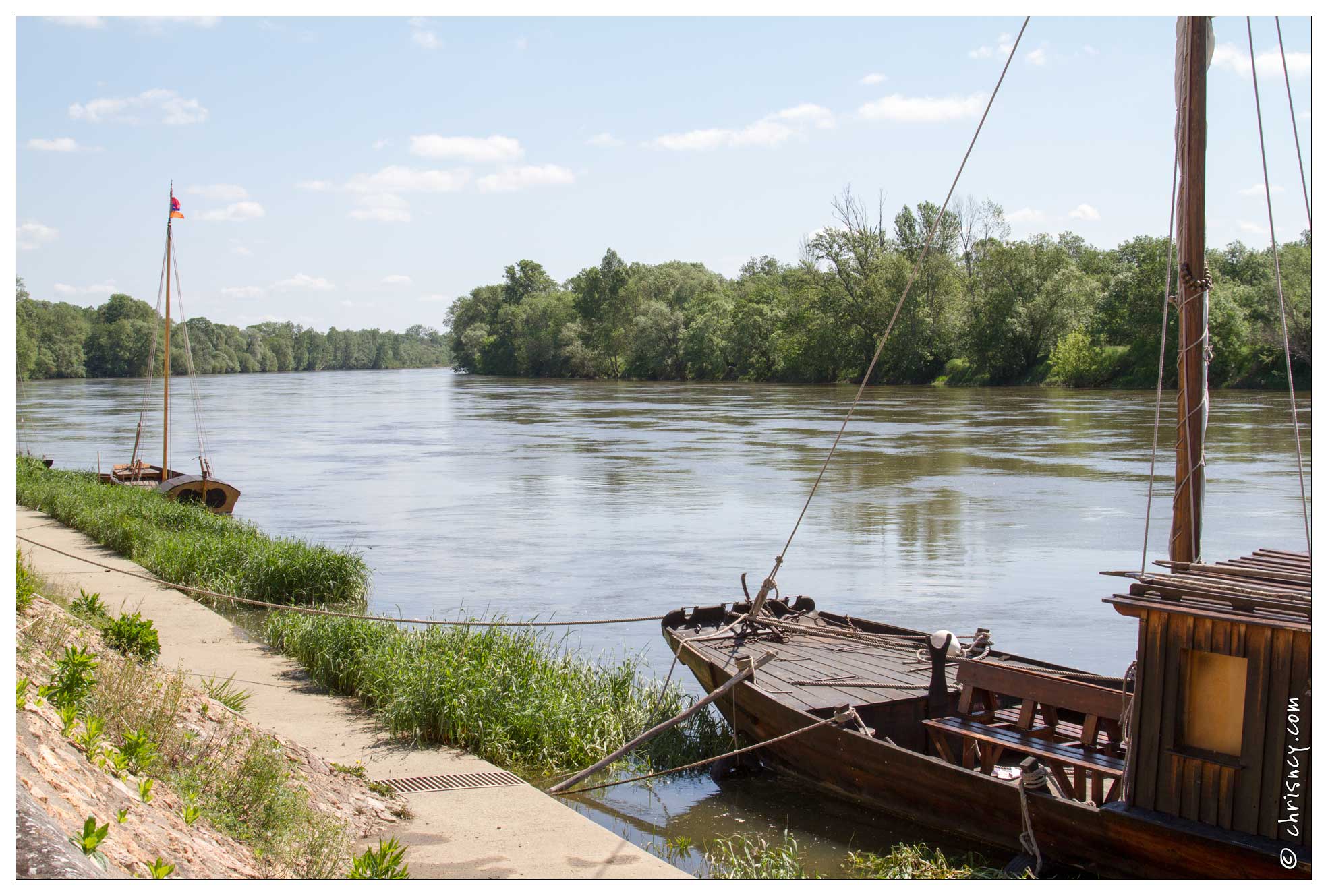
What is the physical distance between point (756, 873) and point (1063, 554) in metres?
13.6

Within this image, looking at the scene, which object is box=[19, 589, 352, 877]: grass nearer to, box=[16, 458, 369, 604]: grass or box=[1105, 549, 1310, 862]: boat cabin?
box=[1105, 549, 1310, 862]: boat cabin

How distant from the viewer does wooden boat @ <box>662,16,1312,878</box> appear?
225 inches

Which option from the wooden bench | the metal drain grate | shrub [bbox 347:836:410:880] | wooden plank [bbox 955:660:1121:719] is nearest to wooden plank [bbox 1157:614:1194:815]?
the wooden bench

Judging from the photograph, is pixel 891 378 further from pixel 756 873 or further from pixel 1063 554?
pixel 756 873

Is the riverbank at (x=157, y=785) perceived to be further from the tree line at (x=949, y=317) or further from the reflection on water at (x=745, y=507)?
the tree line at (x=949, y=317)

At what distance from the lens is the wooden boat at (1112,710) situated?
5.71 m

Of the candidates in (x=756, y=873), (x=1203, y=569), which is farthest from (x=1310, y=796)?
(x=756, y=873)

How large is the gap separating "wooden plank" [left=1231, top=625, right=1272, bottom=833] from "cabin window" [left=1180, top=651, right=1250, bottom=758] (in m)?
0.07

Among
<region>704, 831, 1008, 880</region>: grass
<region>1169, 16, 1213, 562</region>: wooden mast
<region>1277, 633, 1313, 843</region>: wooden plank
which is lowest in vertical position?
<region>704, 831, 1008, 880</region>: grass

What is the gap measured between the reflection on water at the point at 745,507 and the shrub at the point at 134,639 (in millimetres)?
4050

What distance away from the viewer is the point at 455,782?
8.19 m

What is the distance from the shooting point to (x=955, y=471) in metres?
30.9

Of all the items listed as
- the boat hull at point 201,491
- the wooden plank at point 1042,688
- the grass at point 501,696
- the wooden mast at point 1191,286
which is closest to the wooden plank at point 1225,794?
the wooden plank at point 1042,688

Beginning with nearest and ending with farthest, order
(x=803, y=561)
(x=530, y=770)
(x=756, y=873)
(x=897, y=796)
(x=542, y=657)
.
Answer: (x=756, y=873)
(x=897, y=796)
(x=530, y=770)
(x=542, y=657)
(x=803, y=561)
